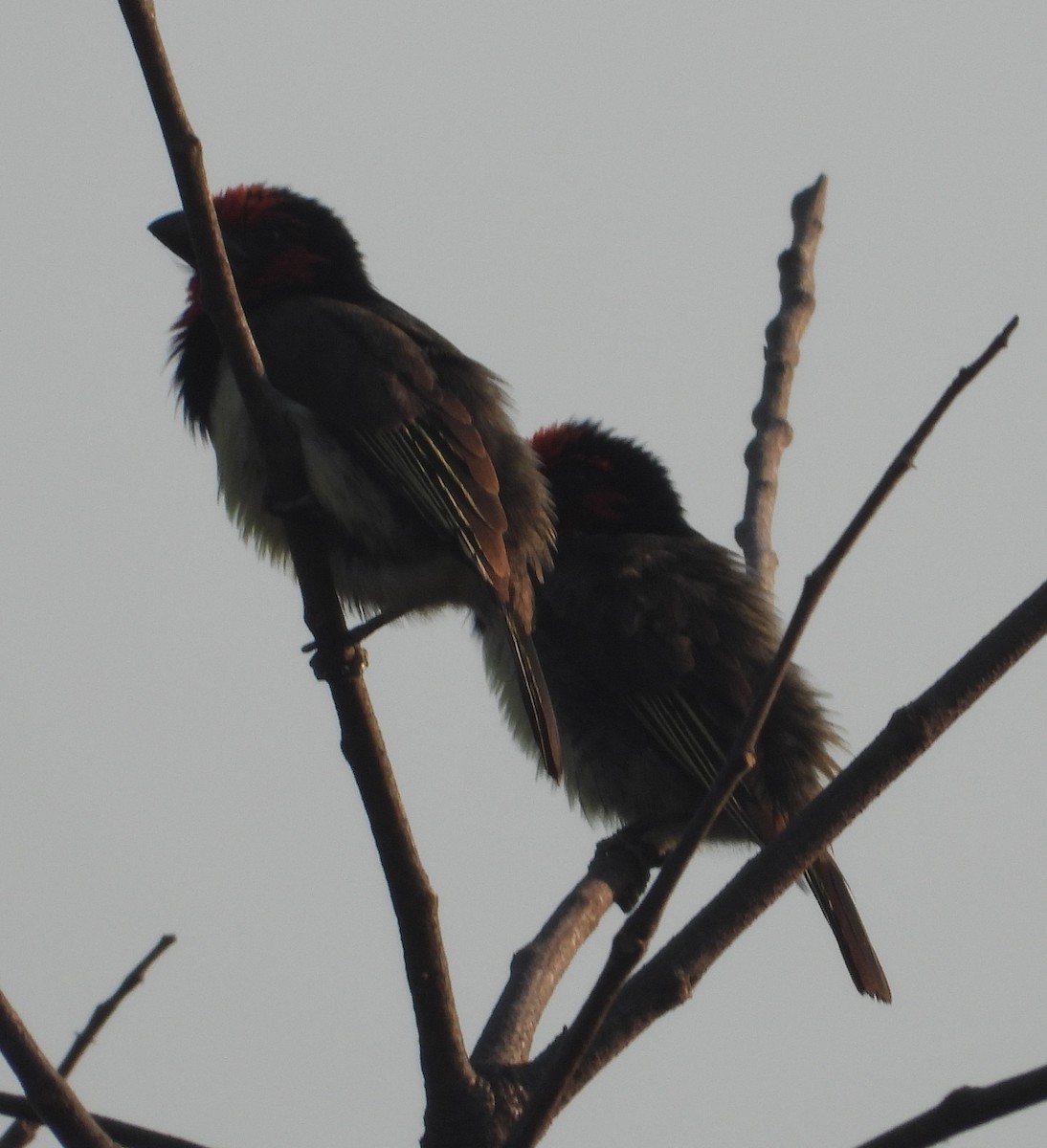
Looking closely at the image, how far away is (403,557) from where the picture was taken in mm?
4746

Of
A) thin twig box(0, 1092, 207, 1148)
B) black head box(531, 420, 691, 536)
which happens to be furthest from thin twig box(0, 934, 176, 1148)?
black head box(531, 420, 691, 536)

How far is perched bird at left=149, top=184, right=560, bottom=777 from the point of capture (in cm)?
458

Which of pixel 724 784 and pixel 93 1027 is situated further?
pixel 93 1027

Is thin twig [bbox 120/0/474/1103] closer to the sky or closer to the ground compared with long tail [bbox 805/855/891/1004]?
closer to the sky

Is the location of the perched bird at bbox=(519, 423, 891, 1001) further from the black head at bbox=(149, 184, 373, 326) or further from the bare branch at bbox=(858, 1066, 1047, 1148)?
the bare branch at bbox=(858, 1066, 1047, 1148)

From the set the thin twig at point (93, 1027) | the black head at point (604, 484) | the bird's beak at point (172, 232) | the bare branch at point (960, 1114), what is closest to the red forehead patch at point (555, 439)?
the black head at point (604, 484)

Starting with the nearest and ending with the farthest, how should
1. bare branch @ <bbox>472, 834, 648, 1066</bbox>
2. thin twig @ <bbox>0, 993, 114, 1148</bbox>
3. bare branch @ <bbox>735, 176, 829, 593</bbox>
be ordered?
thin twig @ <bbox>0, 993, 114, 1148</bbox> < bare branch @ <bbox>472, 834, 648, 1066</bbox> < bare branch @ <bbox>735, 176, 829, 593</bbox>

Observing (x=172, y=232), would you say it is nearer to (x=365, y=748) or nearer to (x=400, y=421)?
(x=400, y=421)

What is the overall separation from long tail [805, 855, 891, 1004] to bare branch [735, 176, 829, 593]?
3.63 feet

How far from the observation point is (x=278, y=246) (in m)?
5.61

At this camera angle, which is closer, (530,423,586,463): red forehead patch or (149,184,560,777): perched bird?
(149,184,560,777): perched bird

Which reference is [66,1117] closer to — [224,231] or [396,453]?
[396,453]

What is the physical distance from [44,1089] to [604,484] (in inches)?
186

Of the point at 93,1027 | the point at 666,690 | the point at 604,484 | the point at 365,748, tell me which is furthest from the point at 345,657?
the point at 604,484
